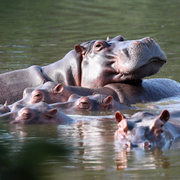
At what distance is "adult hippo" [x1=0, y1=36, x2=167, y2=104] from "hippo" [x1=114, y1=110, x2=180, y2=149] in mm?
2344

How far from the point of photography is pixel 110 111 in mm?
5258

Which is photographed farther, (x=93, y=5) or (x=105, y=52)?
→ (x=93, y=5)

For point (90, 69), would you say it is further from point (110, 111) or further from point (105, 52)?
point (110, 111)

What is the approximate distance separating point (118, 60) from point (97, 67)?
1.31ft

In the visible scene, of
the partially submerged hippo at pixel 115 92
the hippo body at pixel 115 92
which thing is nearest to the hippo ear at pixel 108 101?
the hippo body at pixel 115 92

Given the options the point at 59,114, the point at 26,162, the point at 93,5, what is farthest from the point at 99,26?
the point at 26,162

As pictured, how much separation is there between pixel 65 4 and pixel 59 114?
913 inches

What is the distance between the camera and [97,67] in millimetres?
6008

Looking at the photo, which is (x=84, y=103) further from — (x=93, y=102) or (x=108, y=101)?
(x=108, y=101)

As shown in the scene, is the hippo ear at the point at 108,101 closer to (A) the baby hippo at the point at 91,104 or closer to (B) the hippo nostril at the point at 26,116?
(A) the baby hippo at the point at 91,104

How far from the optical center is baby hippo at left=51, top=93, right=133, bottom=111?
518cm

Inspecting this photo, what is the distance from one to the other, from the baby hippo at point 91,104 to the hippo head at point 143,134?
6.73 feet

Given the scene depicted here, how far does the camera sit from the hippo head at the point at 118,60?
217 inches

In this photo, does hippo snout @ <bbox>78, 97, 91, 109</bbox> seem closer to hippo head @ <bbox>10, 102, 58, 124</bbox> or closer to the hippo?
hippo head @ <bbox>10, 102, 58, 124</bbox>
